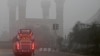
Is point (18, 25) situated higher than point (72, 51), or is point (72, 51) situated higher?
point (18, 25)

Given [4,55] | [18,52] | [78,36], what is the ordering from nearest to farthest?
[18,52] < [4,55] < [78,36]

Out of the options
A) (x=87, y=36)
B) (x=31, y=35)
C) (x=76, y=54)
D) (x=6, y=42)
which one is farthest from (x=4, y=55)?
(x=87, y=36)

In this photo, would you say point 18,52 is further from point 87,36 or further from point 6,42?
point 87,36

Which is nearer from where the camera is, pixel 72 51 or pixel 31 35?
pixel 31 35

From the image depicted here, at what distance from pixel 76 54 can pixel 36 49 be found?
1.26m

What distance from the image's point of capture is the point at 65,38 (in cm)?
710

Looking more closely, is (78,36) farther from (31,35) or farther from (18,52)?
(18,52)

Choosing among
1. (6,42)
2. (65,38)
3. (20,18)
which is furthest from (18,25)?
(65,38)

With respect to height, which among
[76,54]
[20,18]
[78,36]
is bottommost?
[76,54]

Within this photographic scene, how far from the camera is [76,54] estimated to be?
22.5ft

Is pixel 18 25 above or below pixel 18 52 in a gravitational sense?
above

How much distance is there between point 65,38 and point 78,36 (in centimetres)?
47

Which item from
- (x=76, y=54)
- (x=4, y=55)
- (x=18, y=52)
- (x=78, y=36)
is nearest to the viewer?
(x=18, y=52)

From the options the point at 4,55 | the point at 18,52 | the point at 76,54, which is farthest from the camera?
the point at 76,54
